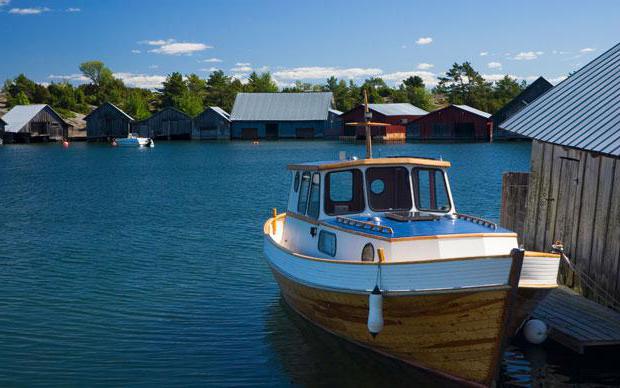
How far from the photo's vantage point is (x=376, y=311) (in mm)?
12422

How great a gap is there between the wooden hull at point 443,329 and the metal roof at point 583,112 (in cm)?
450

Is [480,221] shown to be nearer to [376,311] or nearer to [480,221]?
[480,221]

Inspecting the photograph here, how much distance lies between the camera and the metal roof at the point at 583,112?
15.3 metres

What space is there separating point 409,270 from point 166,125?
351 ft

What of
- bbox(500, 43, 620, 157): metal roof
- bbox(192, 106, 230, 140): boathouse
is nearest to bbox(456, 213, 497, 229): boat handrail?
bbox(500, 43, 620, 157): metal roof

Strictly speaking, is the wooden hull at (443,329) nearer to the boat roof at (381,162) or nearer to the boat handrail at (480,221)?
the boat handrail at (480,221)

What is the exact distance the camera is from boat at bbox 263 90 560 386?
1196 centimetres

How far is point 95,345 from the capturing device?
52.7ft

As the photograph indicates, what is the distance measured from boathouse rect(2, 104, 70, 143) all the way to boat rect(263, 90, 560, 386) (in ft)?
341

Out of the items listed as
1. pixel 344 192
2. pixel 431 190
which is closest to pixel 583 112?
pixel 431 190

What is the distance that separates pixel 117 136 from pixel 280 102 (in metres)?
28.4

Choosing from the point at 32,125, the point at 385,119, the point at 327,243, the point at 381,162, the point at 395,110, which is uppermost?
the point at 395,110

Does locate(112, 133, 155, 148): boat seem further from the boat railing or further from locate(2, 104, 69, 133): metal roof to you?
the boat railing

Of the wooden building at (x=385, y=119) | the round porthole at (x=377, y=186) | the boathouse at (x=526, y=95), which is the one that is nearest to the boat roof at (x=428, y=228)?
the round porthole at (x=377, y=186)
